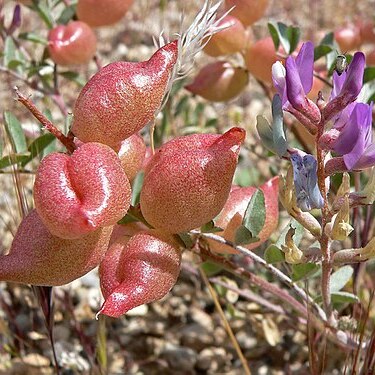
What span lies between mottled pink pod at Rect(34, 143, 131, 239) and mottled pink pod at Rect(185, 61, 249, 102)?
83cm

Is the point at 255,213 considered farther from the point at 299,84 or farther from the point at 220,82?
the point at 220,82

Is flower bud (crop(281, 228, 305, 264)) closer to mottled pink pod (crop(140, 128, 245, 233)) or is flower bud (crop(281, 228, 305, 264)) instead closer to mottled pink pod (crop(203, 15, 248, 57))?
mottled pink pod (crop(140, 128, 245, 233))

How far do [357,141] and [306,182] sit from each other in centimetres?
8

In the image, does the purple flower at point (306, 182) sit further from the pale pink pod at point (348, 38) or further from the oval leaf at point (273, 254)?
the pale pink pod at point (348, 38)

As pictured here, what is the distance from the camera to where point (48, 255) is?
1.02 metres

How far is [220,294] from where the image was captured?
73.4 inches

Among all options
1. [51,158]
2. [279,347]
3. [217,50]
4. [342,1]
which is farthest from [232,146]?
[342,1]

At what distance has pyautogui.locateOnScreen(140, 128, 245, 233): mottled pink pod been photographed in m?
1.02

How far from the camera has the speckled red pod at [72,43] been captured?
169cm

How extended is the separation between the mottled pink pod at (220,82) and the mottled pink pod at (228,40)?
8 cm

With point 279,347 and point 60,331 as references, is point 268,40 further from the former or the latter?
point 60,331

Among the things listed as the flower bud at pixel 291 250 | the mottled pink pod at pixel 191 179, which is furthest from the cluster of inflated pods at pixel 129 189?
the flower bud at pixel 291 250

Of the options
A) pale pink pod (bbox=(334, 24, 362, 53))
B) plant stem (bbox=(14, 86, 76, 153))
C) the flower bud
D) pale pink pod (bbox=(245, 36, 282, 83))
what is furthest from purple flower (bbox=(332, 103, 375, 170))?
pale pink pod (bbox=(334, 24, 362, 53))


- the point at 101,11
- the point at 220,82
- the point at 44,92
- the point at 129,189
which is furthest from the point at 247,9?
the point at 129,189
